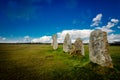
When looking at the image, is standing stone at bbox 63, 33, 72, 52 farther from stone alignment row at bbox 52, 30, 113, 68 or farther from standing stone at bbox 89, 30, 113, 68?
standing stone at bbox 89, 30, 113, 68

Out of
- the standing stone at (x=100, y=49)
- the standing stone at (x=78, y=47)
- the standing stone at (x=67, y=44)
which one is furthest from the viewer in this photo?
the standing stone at (x=67, y=44)

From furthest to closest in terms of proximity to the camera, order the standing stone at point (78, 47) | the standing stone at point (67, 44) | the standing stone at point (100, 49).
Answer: the standing stone at point (67, 44) < the standing stone at point (78, 47) < the standing stone at point (100, 49)

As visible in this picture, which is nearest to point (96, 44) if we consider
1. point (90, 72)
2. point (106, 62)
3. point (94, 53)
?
point (94, 53)

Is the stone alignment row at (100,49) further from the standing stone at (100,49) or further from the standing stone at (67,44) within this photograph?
the standing stone at (67,44)

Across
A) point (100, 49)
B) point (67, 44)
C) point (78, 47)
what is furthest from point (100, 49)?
point (67, 44)

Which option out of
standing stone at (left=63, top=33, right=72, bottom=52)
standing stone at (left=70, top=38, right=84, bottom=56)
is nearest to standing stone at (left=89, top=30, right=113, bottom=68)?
standing stone at (left=70, top=38, right=84, bottom=56)

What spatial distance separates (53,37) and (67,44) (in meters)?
9.69

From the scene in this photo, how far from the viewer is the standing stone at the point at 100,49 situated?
15.1m

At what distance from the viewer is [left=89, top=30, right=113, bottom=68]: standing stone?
49.5ft

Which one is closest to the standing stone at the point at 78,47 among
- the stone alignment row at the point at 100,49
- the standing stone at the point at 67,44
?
the standing stone at the point at 67,44

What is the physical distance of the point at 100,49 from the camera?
1551 centimetres

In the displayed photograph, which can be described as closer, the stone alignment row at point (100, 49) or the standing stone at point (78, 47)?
the stone alignment row at point (100, 49)

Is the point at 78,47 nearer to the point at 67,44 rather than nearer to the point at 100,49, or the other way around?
the point at 67,44

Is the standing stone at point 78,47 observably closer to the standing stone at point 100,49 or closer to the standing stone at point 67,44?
the standing stone at point 67,44
